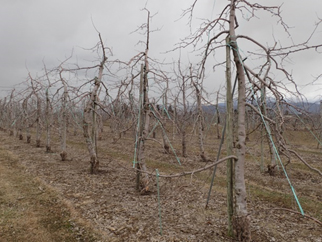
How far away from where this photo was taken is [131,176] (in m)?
7.58

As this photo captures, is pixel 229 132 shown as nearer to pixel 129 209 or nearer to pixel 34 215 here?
pixel 129 209

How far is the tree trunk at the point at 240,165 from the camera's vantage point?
3123 mm

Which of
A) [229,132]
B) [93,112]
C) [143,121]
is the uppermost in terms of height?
[93,112]

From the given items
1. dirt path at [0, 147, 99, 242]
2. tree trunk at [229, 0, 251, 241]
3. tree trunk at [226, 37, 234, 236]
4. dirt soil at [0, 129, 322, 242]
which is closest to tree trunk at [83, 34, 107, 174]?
dirt soil at [0, 129, 322, 242]

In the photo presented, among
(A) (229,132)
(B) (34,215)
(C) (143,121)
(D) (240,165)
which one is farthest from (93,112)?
(D) (240,165)

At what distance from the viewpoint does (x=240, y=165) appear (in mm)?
3123

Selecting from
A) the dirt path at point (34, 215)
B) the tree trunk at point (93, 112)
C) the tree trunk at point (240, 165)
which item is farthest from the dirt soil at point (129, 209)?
the tree trunk at point (93, 112)

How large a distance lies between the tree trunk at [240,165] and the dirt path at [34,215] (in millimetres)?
2438

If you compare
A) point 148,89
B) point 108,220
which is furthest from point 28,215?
point 148,89

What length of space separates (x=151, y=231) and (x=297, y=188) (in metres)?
5.77

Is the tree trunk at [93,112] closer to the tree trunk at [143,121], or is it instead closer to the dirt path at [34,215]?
the dirt path at [34,215]

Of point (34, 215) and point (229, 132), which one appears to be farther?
point (34, 215)

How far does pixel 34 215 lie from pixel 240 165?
14.6ft

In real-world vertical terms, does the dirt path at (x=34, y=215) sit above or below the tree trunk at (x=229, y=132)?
below
